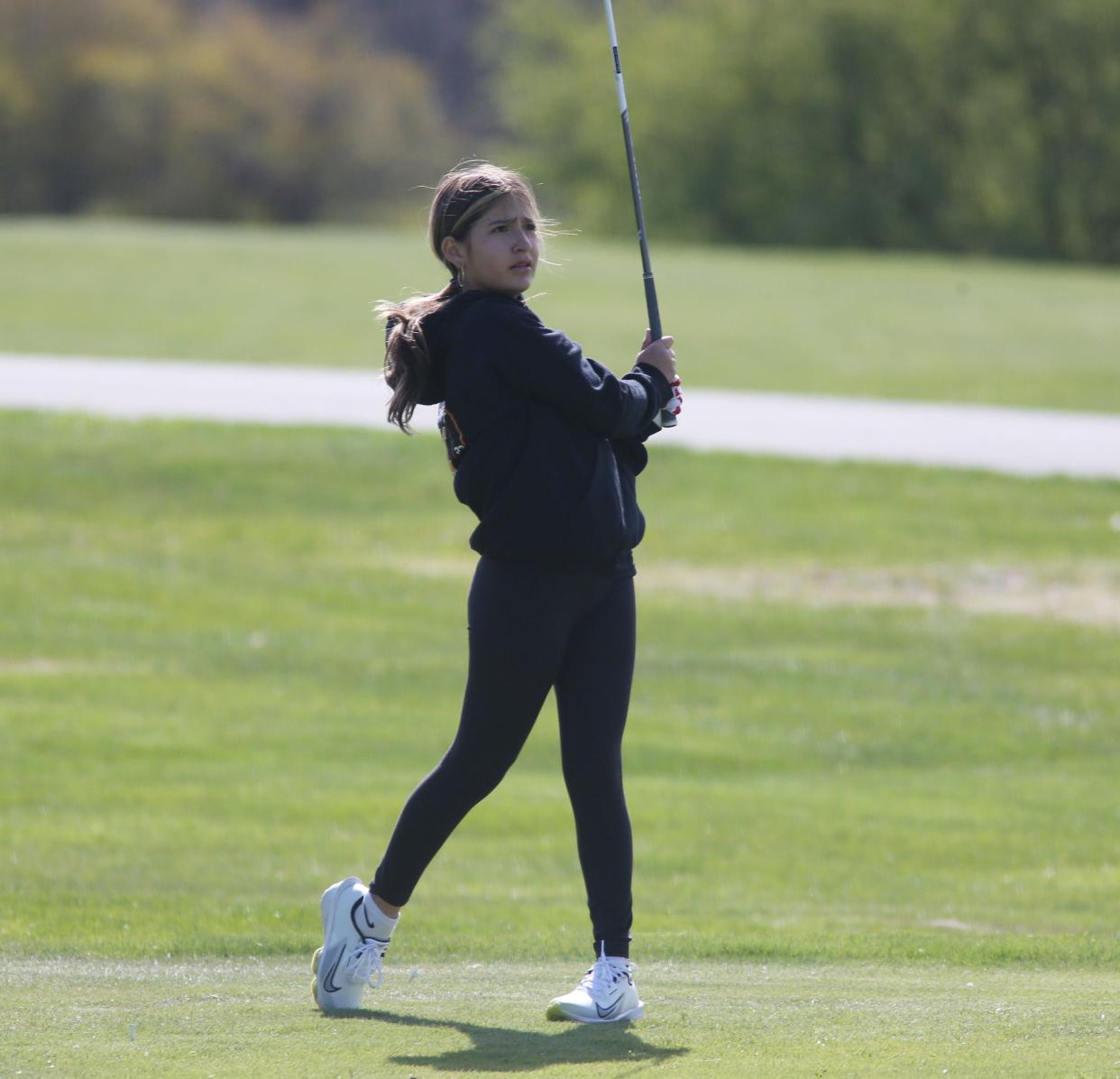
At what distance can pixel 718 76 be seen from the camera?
201 feet

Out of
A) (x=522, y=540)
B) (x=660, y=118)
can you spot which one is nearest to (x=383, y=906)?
(x=522, y=540)

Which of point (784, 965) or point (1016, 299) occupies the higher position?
point (1016, 299)

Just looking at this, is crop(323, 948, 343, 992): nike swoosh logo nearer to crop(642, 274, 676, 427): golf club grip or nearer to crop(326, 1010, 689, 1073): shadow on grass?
crop(326, 1010, 689, 1073): shadow on grass

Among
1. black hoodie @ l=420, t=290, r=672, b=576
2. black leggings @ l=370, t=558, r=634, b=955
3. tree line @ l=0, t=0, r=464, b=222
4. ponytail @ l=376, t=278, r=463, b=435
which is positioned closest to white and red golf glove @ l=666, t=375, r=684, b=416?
black hoodie @ l=420, t=290, r=672, b=576

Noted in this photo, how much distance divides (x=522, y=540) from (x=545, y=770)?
5153 millimetres

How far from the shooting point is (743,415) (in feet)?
58.0

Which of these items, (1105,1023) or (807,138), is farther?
(807,138)

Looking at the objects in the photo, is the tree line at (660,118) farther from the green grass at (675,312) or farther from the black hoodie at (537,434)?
the black hoodie at (537,434)

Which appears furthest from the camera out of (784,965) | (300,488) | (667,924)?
(300,488)

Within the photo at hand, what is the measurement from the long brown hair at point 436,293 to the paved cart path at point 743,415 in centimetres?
1131

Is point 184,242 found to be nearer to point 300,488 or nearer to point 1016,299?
point 1016,299

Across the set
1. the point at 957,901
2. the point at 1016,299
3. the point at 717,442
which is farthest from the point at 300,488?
the point at 1016,299

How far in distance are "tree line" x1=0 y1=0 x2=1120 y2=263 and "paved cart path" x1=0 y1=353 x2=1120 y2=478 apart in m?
39.2

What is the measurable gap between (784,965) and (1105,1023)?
160 cm
